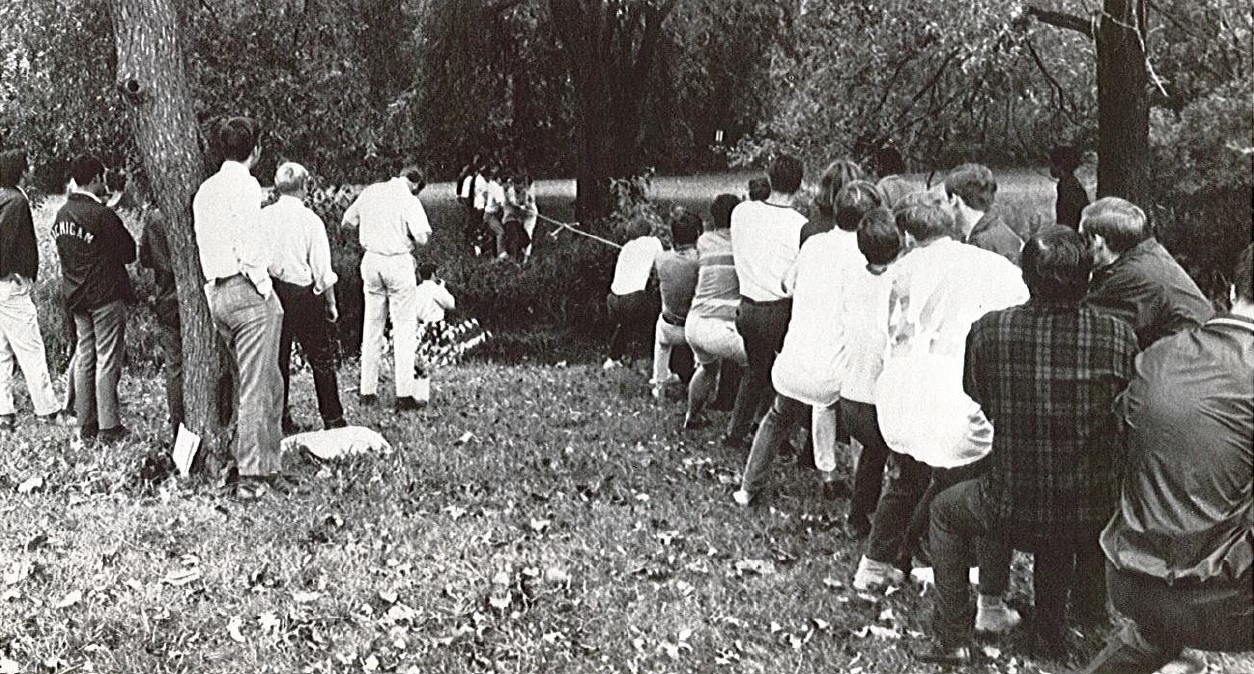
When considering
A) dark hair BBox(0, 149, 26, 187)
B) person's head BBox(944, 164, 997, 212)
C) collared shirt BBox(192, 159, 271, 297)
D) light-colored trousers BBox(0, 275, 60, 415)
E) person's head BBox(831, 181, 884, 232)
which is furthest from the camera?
light-colored trousers BBox(0, 275, 60, 415)

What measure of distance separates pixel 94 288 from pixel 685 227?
166 inches

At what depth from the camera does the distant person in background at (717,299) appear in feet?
29.0

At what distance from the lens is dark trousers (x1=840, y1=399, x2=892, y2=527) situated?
20.8ft

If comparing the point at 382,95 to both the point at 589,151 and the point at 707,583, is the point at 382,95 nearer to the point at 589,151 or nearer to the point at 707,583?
the point at 589,151

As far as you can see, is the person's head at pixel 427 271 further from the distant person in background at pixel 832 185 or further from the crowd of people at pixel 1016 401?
the distant person in background at pixel 832 185

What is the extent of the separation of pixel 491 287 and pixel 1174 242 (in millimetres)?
10525

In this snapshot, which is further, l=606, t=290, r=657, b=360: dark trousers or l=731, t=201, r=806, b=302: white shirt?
l=606, t=290, r=657, b=360: dark trousers

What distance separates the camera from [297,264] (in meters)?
8.46

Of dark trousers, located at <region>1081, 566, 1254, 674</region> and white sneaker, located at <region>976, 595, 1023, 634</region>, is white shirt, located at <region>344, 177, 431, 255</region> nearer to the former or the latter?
white sneaker, located at <region>976, 595, 1023, 634</region>

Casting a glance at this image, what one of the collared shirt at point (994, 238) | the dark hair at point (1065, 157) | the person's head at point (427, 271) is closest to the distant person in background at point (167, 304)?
the person's head at point (427, 271)

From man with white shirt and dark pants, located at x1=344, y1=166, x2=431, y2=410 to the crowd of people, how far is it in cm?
314

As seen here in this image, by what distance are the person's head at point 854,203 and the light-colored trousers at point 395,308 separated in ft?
15.0

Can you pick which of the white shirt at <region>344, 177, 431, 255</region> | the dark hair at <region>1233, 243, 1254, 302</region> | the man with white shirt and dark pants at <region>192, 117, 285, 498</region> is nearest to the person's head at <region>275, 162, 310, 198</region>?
the man with white shirt and dark pants at <region>192, 117, 285, 498</region>

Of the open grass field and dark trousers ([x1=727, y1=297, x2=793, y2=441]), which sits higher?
dark trousers ([x1=727, y1=297, x2=793, y2=441])
